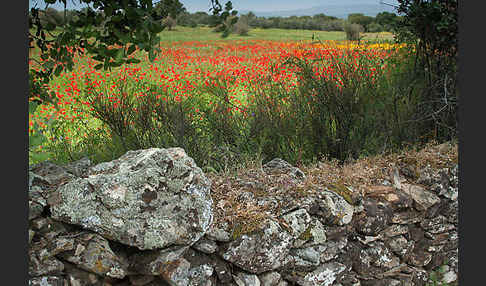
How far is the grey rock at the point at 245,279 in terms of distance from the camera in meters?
2.57

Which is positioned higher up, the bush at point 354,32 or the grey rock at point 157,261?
the bush at point 354,32

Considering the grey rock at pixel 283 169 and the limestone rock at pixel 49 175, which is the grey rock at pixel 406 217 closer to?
the grey rock at pixel 283 169

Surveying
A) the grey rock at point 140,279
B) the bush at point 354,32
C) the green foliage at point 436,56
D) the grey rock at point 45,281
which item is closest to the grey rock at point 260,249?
the grey rock at point 140,279

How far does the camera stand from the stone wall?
7.55ft

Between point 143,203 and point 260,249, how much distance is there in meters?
0.79

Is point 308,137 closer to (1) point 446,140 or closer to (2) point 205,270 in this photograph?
(1) point 446,140

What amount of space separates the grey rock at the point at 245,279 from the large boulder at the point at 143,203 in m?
0.38

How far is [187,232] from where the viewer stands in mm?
2395

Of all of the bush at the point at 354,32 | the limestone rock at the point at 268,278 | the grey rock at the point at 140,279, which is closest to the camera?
the grey rock at the point at 140,279

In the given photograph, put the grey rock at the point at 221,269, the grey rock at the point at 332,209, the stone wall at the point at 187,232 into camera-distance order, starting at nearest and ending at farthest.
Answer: the stone wall at the point at 187,232, the grey rock at the point at 221,269, the grey rock at the point at 332,209

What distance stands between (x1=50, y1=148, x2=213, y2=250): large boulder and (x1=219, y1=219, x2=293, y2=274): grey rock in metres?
0.23

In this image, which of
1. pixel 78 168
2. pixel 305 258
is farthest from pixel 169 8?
pixel 305 258

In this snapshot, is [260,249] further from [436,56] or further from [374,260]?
[436,56]

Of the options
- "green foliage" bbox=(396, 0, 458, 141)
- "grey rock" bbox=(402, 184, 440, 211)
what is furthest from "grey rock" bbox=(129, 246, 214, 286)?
"green foliage" bbox=(396, 0, 458, 141)
